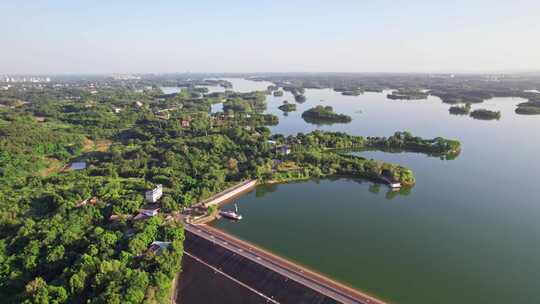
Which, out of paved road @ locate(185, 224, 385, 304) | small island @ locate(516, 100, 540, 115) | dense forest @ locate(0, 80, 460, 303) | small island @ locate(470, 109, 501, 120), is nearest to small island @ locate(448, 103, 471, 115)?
small island @ locate(470, 109, 501, 120)

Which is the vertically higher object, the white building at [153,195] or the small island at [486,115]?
the small island at [486,115]

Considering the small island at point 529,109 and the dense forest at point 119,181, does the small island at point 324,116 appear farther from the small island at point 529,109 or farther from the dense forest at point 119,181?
the small island at point 529,109

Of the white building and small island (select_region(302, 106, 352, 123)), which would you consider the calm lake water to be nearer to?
the white building

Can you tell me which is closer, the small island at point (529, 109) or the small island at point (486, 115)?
the small island at point (486, 115)

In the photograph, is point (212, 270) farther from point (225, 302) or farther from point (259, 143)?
point (259, 143)

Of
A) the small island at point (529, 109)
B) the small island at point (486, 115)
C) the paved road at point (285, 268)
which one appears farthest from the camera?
the small island at point (529, 109)

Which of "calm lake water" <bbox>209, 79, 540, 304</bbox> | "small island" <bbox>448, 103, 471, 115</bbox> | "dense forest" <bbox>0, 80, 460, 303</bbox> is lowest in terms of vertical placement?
"calm lake water" <bbox>209, 79, 540, 304</bbox>

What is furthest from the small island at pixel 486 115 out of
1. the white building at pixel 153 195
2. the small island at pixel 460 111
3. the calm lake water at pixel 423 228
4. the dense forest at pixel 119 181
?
the white building at pixel 153 195
